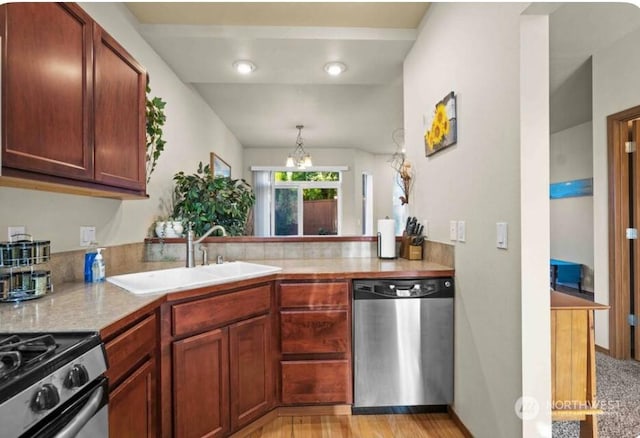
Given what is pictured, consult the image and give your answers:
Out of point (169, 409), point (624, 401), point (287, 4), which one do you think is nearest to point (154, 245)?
point (169, 409)

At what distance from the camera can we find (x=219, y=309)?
161 cm

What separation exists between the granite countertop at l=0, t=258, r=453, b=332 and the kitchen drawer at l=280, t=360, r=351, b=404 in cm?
53

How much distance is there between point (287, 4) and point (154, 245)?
195 cm

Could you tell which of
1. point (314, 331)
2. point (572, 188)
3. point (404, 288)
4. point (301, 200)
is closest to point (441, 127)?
point (404, 288)

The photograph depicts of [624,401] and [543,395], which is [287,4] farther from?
[624,401]

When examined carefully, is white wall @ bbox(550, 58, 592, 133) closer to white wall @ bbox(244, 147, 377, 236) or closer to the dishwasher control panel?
the dishwasher control panel

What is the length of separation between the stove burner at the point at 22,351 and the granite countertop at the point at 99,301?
89 mm

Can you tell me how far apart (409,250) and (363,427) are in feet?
3.83

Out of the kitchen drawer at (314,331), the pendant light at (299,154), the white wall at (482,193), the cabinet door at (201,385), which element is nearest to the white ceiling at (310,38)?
the white wall at (482,193)

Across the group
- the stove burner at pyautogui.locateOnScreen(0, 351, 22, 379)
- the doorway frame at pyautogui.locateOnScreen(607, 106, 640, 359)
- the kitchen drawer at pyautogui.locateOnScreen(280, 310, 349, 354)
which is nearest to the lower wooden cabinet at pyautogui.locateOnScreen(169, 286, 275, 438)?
the kitchen drawer at pyautogui.locateOnScreen(280, 310, 349, 354)

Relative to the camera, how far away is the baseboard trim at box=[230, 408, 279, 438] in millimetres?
1714

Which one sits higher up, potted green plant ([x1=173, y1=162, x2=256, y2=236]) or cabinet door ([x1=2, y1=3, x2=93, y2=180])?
cabinet door ([x1=2, y1=3, x2=93, y2=180])

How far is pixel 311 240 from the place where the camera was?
2518 mm

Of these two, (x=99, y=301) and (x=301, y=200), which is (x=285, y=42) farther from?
(x=301, y=200)
